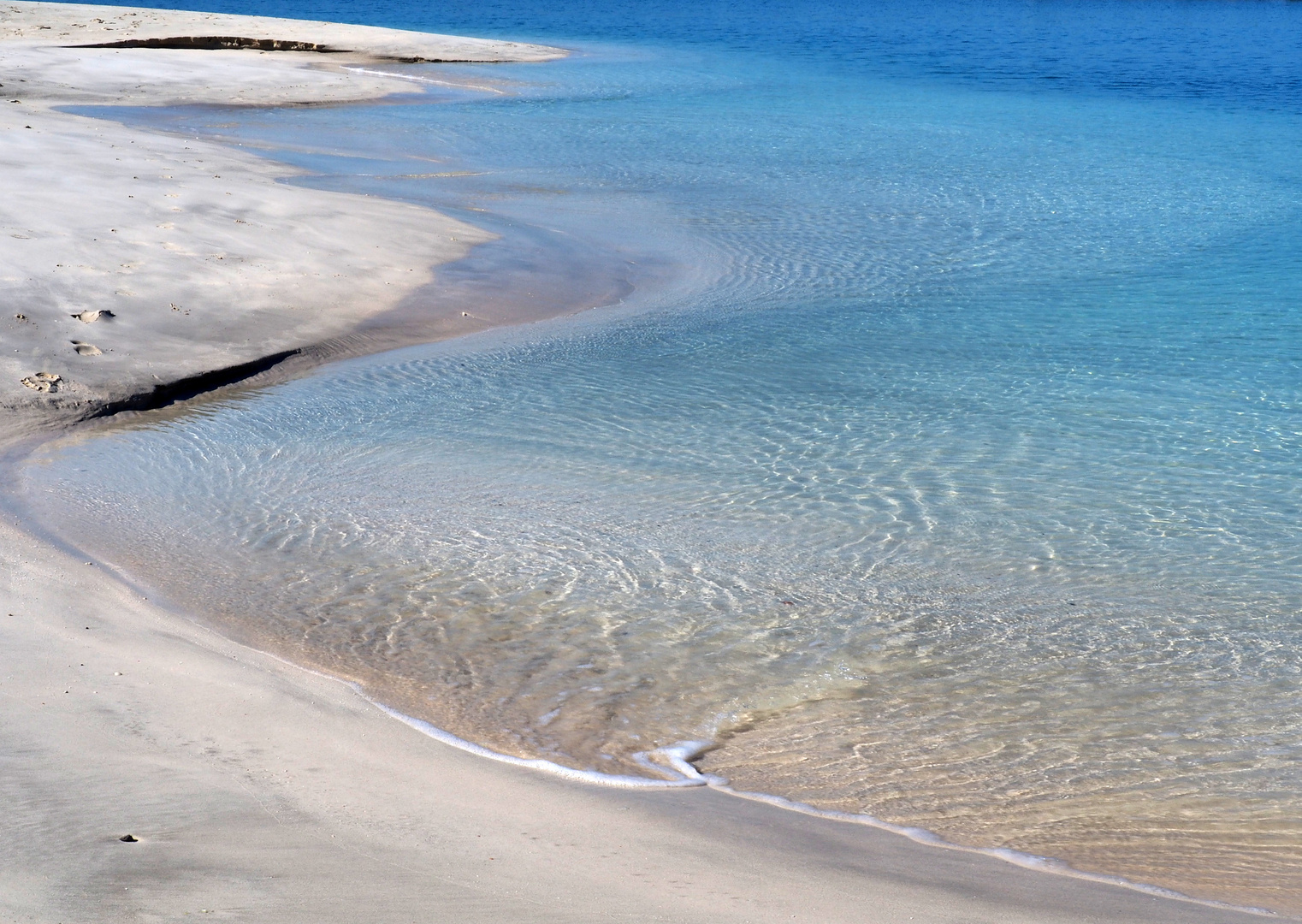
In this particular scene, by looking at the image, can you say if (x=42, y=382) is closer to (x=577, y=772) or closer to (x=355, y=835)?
(x=577, y=772)

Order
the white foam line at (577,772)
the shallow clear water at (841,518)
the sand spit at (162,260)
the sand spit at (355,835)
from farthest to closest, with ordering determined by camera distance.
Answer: the sand spit at (162,260), the shallow clear water at (841,518), the white foam line at (577,772), the sand spit at (355,835)

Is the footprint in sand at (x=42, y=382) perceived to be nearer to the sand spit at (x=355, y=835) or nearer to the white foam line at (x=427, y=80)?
the sand spit at (x=355, y=835)

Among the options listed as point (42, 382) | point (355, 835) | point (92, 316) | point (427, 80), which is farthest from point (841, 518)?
point (427, 80)

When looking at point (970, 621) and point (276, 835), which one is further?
point (970, 621)

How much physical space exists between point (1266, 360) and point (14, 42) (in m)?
24.6

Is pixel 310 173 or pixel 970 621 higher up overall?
pixel 310 173

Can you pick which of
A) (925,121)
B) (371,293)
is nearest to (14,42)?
(925,121)

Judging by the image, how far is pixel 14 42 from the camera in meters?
24.1

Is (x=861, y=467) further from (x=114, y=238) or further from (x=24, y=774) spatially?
(x=114, y=238)

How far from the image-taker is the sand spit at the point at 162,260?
22.5 feet

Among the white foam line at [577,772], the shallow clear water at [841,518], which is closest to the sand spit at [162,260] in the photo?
the shallow clear water at [841,518]

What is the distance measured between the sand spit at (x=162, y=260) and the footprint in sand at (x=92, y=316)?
10 mm

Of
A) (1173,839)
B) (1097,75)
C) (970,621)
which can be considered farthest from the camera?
(1097,75)

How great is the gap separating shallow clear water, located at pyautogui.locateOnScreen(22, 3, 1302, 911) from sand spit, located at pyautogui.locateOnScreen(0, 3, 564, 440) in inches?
24.1
